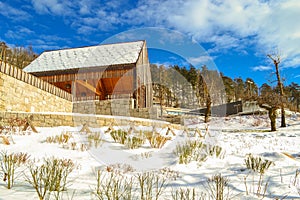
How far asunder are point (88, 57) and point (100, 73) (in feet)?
10.3

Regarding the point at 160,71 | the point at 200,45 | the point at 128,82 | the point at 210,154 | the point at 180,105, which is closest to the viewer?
the point at 210,154

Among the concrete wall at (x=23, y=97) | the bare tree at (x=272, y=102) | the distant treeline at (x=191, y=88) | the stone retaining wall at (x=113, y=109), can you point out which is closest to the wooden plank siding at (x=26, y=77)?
the concrete wall at (x=23, y=97)

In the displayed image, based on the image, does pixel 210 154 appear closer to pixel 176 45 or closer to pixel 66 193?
pixel 66 193

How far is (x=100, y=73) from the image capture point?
17797mm

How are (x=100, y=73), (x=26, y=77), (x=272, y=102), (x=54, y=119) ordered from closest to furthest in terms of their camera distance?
1. (x=54, y=119)
2. (x=26, y=77)
3. (x=272, y=102)
4. (x=100, y=73)

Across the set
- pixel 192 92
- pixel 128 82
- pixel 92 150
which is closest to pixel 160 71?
pixel 128 82

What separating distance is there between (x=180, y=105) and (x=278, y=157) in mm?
30001

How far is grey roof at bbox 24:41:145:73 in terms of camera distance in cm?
1823

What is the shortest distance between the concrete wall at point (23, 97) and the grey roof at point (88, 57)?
6.25 meters

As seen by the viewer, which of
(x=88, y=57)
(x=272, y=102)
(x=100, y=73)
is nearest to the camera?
(x=272, y=102)

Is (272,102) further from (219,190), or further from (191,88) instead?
(219,190)

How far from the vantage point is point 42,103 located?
1164 cm

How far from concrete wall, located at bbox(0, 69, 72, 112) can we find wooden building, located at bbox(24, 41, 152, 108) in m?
4.95

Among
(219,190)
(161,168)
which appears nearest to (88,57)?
(161,168)
